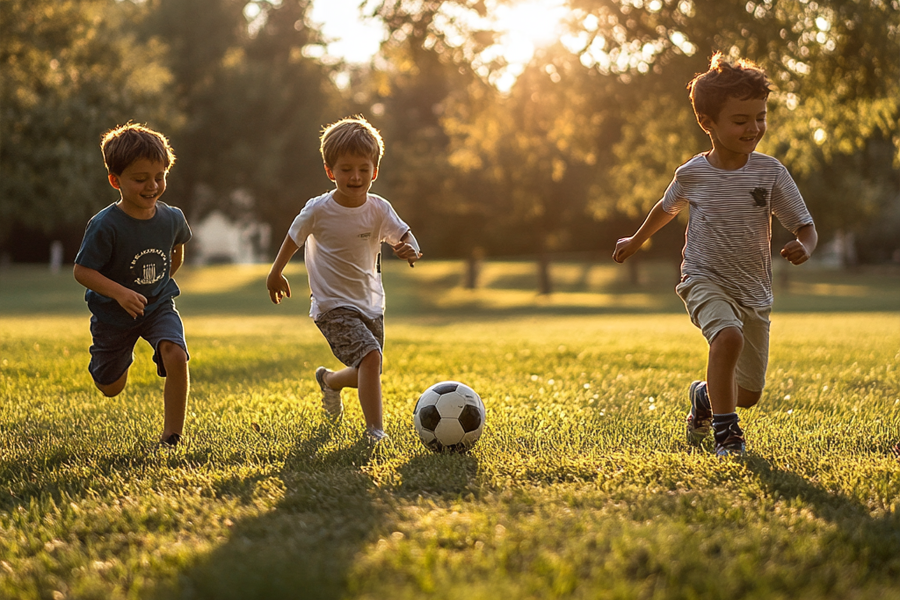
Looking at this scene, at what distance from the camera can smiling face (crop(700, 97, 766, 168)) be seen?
173 inches

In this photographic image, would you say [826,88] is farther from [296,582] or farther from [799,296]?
[799,296]

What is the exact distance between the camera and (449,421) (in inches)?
180

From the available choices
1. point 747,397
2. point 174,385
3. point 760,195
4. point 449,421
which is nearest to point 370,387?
point 449,421

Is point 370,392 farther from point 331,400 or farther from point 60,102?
point 60,102

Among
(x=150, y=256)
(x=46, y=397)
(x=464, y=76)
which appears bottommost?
(x=46, y=397)

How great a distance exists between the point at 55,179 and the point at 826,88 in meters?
21.5

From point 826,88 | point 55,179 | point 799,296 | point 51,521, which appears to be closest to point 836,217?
point 799,296

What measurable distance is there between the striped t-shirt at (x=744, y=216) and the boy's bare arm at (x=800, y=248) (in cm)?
10

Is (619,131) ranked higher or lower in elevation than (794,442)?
higher

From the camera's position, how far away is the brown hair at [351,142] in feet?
16.0

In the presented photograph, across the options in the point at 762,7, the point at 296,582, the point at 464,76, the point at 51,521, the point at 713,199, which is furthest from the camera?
the point at 464,76

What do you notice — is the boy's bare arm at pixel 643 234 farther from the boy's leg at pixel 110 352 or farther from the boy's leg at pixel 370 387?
the boy's leg at pixel 110 352

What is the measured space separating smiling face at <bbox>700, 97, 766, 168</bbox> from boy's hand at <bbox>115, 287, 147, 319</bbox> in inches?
125

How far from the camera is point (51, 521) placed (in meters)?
3.35
